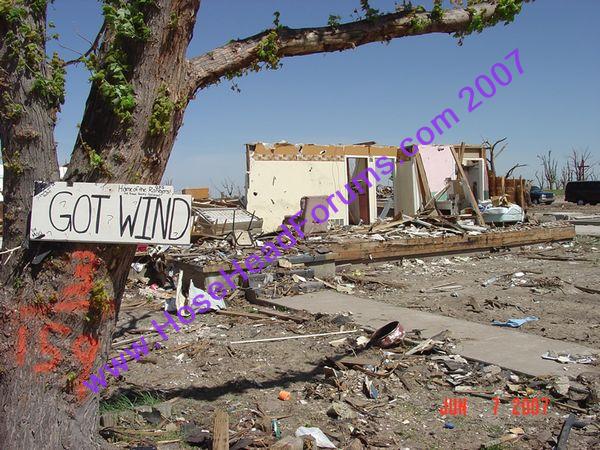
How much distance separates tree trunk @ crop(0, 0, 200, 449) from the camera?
332 centimetres

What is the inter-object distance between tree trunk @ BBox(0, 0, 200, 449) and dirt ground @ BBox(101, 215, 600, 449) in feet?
3.21

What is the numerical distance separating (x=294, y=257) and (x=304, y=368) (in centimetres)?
516

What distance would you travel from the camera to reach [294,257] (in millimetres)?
11227

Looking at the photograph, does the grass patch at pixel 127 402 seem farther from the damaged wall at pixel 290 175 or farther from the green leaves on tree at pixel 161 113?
the damaged wall at pixel 290 175

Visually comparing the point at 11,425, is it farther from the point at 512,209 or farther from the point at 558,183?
the point at 558,183

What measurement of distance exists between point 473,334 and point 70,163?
539 cm

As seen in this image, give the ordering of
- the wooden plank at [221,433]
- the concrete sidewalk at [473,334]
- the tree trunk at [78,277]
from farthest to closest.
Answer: the concrete sidewalk at [473,334] → the wooden plank at [221,433] → the tree trunk at [78,277]

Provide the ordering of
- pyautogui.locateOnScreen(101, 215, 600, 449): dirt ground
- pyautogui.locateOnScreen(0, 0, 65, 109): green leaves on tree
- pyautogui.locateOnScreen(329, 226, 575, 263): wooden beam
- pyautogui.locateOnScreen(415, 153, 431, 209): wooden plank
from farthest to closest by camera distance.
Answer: pyautogui.locateOnScreen(415, 153, 431, 209): wooden plank → pyautogui.locateOnScreen(329, 226, 575, 263): wooden beam → pyautogui.locateOnScreen(101, 215, 600, 449): dirt ground → pyautogui.locateOnScreen(0, 0, 65, 109): green leaves on tree

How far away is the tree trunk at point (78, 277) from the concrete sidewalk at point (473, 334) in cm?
420

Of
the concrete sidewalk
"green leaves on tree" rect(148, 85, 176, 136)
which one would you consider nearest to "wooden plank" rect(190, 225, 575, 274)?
the concrete sidewalk

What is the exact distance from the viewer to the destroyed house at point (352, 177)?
689 inches
